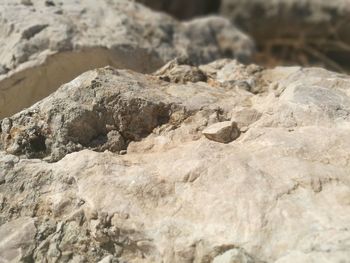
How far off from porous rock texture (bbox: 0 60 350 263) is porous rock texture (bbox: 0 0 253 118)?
404 mm

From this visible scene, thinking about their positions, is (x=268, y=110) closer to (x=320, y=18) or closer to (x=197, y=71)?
(x=197, y=71)

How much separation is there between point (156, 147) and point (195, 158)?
0.46 ft

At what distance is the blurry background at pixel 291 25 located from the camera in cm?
436

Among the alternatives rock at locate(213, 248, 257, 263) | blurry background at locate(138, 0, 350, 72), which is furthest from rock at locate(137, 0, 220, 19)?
rock at locate(213, 248, 257, 263)

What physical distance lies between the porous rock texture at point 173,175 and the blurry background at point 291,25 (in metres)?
2.76

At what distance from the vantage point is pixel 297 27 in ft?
14.9

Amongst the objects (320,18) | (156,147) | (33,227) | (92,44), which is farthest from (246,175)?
(320,18)

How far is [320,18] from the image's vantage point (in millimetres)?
4422

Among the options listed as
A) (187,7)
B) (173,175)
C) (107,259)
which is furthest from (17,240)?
(187,7)

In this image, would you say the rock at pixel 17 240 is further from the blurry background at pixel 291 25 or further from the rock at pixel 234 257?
the blurry background at pixel 291 25

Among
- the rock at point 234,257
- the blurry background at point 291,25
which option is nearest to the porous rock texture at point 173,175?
the rock at point 234,257

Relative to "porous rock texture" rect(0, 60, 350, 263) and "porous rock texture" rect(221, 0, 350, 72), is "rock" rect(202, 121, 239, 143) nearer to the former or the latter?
"porous rock texture" rect(0, 60, 350, 263)

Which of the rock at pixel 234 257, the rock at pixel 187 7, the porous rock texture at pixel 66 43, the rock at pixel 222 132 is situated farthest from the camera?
the rock at pixel 187 7

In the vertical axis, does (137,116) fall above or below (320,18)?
above
